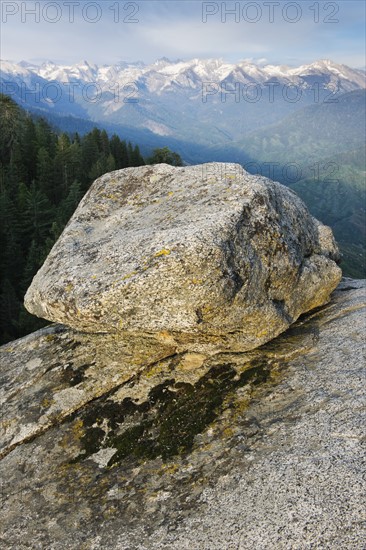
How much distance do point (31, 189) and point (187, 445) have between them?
71031mm

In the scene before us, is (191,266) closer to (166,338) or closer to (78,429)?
(166,338)

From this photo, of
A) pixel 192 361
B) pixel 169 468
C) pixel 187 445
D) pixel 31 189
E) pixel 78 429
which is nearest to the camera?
pixel 169 468

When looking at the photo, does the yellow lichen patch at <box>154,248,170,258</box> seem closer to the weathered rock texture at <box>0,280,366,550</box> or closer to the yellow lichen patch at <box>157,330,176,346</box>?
the yellow lichen patch at <box>157,330,176,346</box>

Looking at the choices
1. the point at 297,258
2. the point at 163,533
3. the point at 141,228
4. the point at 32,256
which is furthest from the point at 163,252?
the point at 32,256

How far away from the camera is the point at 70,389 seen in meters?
12.4

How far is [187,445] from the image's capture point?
990 centimetres

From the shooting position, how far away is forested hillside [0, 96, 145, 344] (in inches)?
2229

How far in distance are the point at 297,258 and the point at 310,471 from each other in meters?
8.12

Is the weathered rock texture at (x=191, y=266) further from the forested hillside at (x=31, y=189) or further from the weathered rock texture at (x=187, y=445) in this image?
the forested hillside at (x=31, y=189)

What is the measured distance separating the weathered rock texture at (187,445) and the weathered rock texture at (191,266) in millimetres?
1339

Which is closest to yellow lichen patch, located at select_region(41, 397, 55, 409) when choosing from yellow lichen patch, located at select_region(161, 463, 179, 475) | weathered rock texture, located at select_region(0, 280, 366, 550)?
weathered rock texture, located at select_region(0, 280, 366, 550)

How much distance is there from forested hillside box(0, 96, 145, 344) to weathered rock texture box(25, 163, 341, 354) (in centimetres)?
3769

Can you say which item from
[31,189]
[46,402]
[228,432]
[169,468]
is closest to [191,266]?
[228,432]

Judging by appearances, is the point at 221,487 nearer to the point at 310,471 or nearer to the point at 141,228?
the point at 310,471
